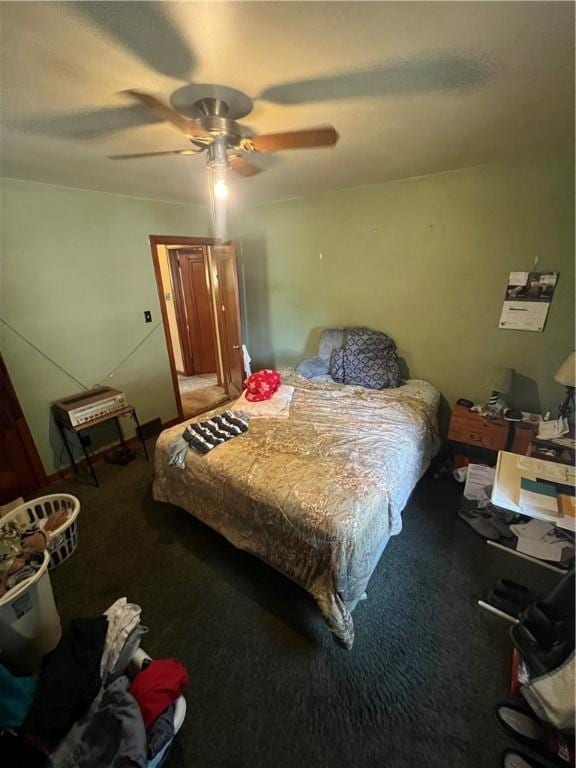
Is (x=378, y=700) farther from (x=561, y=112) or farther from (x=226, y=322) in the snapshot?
(x=226, y=322)

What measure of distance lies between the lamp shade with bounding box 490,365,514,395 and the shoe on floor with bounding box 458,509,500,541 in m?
1.00

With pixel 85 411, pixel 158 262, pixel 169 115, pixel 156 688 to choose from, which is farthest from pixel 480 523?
pixel 158 262

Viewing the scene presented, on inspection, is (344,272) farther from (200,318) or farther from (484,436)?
(200,318)

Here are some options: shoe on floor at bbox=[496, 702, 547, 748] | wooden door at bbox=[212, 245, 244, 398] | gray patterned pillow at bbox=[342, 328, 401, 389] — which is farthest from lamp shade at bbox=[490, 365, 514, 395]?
wooden door at bbox=[212, 245, 244, 398]

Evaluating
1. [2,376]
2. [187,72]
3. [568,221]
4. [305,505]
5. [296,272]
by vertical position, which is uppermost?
[187,72]

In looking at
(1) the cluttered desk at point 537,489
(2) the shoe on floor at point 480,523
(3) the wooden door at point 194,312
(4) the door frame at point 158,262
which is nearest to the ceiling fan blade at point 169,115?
(4) the door frame at point 158,262

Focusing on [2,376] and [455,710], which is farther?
[2,376]

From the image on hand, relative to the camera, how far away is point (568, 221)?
209cm

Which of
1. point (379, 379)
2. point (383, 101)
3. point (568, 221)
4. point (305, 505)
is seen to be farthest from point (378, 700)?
point (568, 221)

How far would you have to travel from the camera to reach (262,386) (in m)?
2.63

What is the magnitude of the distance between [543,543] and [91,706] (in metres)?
2.37

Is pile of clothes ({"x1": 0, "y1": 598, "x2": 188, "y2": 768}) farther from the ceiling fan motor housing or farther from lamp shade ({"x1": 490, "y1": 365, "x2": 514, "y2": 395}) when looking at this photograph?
lamp shade ({"x1": 490, "y1": 365, "x2": 514, "y2": 395})

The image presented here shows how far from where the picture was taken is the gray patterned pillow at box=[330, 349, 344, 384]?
9.74ft

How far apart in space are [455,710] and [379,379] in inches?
82.4
